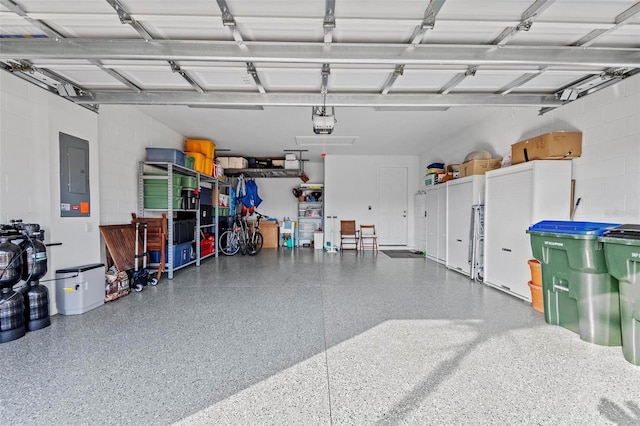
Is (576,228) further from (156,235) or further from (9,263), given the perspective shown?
(156,235)

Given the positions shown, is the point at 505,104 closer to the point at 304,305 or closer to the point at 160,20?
the point at 304,305

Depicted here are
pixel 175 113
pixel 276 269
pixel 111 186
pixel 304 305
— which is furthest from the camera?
pixel 276 269

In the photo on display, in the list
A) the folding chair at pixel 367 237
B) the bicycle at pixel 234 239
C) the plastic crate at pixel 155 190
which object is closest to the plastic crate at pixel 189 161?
the plastic crate at pixel 155 190

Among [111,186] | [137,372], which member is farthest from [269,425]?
[111,186]

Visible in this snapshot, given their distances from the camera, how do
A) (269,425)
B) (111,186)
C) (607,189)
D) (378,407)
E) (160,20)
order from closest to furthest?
(269,425) < (378,407) < (160,20) < (607,189) < (111,186)

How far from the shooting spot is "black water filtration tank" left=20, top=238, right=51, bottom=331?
7.98 feet

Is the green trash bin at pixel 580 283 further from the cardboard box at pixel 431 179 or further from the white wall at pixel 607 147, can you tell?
the cardboard box at pixel 431 179

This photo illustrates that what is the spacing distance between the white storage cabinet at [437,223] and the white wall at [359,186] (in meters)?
1.59

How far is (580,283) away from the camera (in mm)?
2328

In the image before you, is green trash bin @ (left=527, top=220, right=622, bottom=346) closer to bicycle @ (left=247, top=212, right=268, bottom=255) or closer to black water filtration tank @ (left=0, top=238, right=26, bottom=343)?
black water filtration tank @ (left=0, top=238, right=26, bottom=343)

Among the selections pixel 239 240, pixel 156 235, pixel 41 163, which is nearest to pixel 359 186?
pixel 239 240

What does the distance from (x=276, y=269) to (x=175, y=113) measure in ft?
10.2

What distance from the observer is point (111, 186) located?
387 centimetres

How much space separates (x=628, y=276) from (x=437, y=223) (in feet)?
12.4
